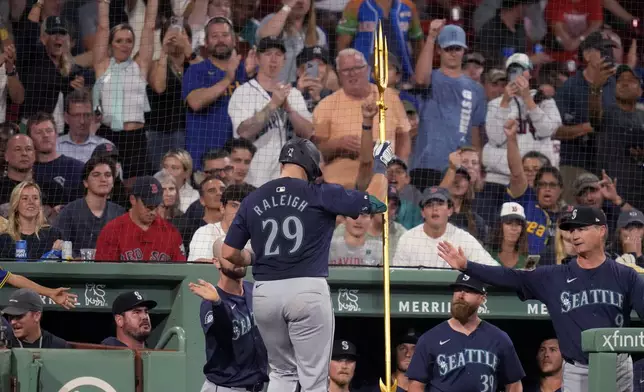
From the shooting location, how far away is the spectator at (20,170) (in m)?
9.69

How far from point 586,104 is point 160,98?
155 inches

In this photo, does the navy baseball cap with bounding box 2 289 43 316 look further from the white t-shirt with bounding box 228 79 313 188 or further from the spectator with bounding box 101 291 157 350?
the white t-shirt with bounding box 228 79 313 188

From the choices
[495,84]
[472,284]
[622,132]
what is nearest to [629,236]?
[622,132]

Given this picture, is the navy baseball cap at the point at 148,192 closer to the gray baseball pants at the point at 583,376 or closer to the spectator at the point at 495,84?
the gray baseball pants at the point at 583,376

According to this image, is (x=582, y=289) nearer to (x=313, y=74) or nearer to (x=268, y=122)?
(x=268, y=122)

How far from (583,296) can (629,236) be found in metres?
2.76

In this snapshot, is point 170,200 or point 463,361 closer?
point 463,361

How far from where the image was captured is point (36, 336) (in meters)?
7.63

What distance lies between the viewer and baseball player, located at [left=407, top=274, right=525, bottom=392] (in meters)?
7.53

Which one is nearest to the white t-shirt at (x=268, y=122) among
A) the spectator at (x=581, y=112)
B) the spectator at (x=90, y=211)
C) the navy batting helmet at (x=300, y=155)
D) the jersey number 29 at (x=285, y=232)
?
the spectator at (x=90, y=211)

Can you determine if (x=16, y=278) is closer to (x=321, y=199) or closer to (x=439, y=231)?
(x=321, y=199)

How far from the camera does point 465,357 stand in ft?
24.7

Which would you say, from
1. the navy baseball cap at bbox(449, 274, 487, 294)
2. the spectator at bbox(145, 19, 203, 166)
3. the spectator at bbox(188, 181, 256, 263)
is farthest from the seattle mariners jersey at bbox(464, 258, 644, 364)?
the spectator at bbox(145, 19, 203, 166)

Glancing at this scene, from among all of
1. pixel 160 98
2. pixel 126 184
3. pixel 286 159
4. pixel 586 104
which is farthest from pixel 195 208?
pixel 586 104
